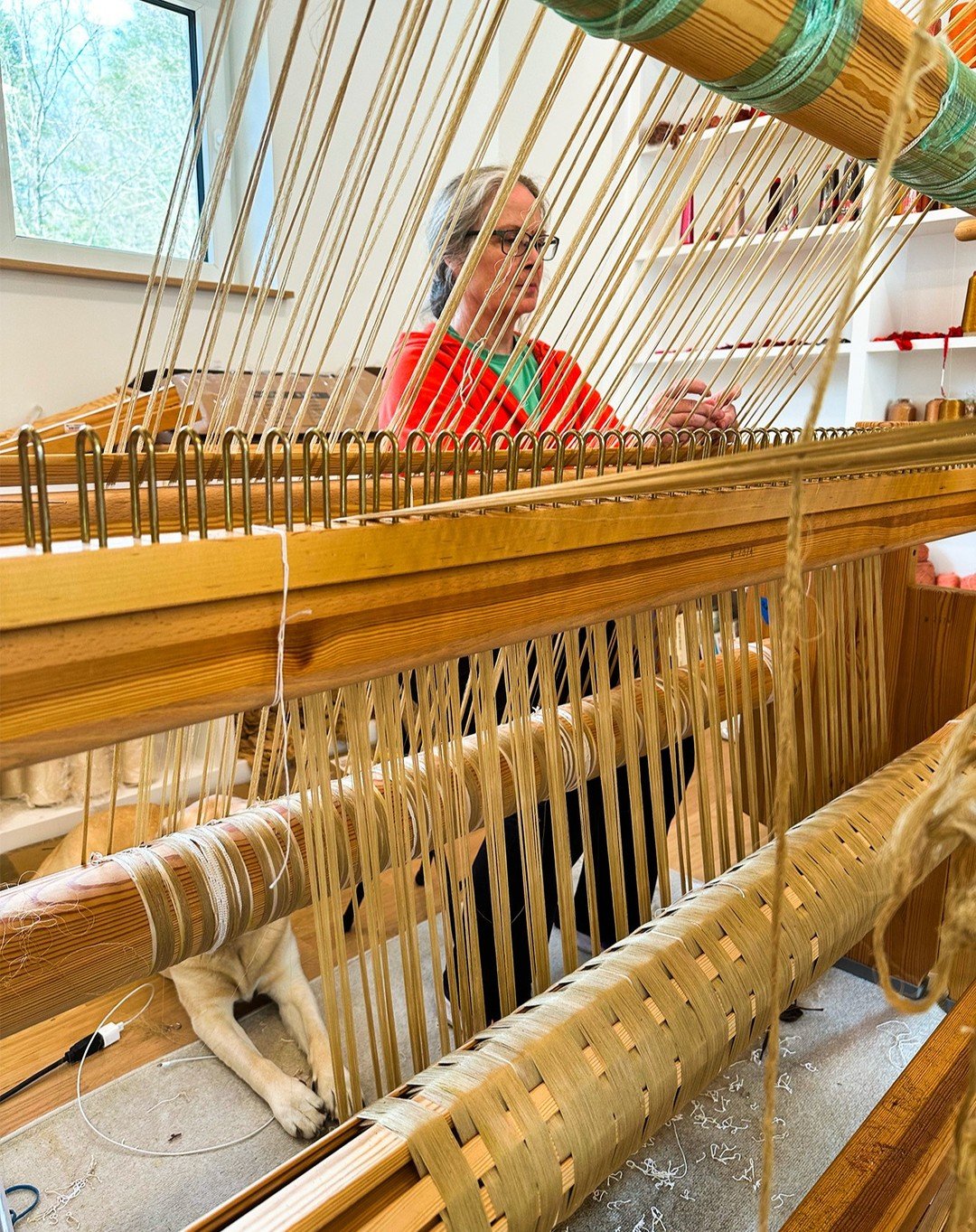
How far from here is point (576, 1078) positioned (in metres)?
0.74

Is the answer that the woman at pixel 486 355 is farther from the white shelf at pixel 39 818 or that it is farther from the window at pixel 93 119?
the window at pixel 93 119

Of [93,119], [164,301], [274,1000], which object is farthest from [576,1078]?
[93,119]

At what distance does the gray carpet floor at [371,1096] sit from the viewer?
4.23ft

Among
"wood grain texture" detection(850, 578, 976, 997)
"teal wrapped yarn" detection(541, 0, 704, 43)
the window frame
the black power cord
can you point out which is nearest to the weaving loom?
"teal wrapped yarn" detection(541, 0, 704, 43)

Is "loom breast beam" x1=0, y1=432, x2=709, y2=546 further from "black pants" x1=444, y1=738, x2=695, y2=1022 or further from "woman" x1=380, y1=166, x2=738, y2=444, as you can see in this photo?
"black pants" x1=444, y1=738, x2=695, y2=1022

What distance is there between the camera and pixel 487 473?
760 millimetres

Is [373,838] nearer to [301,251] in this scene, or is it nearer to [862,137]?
[862,137]

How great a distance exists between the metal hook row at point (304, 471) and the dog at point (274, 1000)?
857mm

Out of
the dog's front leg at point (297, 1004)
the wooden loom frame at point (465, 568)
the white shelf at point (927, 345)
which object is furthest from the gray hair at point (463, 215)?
the white shelf at point (927, 345)

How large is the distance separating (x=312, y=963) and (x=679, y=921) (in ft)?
3.86

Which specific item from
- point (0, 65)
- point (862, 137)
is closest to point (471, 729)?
point (862, 137)

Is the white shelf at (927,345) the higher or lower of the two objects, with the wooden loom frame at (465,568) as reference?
higher

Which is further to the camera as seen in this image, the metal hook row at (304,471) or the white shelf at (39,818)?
the white shelf at (39,818)

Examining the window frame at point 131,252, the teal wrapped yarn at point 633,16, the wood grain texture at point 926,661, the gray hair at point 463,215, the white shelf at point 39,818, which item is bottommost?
the white shelf at point 39,818
